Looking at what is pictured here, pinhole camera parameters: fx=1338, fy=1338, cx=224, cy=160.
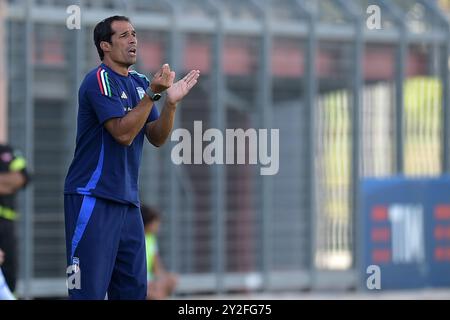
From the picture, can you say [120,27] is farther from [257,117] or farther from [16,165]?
[257,117]

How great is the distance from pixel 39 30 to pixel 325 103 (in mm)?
2750

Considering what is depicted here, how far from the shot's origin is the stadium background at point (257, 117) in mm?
11070

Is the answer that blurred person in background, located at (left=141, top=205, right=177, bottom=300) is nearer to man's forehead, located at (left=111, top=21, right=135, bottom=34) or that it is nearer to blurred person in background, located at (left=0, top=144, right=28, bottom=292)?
blurred person in background, located at (left=0, top=144, right=28, bottom=292)

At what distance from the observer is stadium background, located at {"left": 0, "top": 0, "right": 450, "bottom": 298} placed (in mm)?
11070

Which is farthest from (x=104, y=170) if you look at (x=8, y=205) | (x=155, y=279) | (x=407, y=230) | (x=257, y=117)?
(x=407, y=230)

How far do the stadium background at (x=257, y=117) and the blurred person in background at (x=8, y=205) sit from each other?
257 cm

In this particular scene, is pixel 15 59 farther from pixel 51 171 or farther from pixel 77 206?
pixel 77 206

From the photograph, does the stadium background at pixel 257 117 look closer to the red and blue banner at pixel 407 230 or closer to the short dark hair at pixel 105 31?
the red and blue banner at pixel 407 230

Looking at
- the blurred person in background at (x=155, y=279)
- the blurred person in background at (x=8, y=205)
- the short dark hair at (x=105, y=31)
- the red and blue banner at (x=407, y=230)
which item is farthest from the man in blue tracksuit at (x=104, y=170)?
the red and blue banner at (x=407, y=230)

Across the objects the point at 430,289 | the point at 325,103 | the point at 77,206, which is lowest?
the point at 430,289

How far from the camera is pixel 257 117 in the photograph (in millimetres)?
11875

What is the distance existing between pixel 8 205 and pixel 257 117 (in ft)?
13.1

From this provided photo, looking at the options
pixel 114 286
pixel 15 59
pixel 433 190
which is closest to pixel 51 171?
pixel 15 59

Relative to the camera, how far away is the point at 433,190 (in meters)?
12.6
